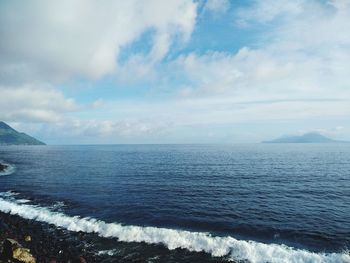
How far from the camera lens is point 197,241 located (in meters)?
33.1

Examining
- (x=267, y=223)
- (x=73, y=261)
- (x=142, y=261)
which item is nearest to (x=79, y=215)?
(x=73, y=261)

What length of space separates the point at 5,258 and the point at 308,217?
41.0 m

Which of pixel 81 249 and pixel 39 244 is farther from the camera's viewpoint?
pixel 39 244

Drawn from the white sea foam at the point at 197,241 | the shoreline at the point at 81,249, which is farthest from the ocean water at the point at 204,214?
the shoreline at the point at 81,249

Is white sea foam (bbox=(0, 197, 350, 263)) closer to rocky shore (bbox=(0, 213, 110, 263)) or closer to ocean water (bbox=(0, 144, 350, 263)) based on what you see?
ocean water (bbox=(0, 144, 350, 263))

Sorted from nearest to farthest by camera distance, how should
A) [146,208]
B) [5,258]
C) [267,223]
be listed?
[5,258] → [267,223] → [146,208]

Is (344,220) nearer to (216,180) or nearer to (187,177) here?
(216,180)

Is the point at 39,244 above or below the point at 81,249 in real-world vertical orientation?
above

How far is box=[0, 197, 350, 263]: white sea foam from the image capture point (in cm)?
2906

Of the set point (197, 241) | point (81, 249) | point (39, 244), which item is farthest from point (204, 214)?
point (39, 244)

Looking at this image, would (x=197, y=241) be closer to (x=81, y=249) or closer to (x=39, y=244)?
(x=81, y=249)

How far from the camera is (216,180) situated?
74.5 m

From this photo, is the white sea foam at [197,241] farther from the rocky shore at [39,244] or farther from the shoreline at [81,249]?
the rocky shore at [39,244]

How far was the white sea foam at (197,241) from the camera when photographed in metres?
29.1
